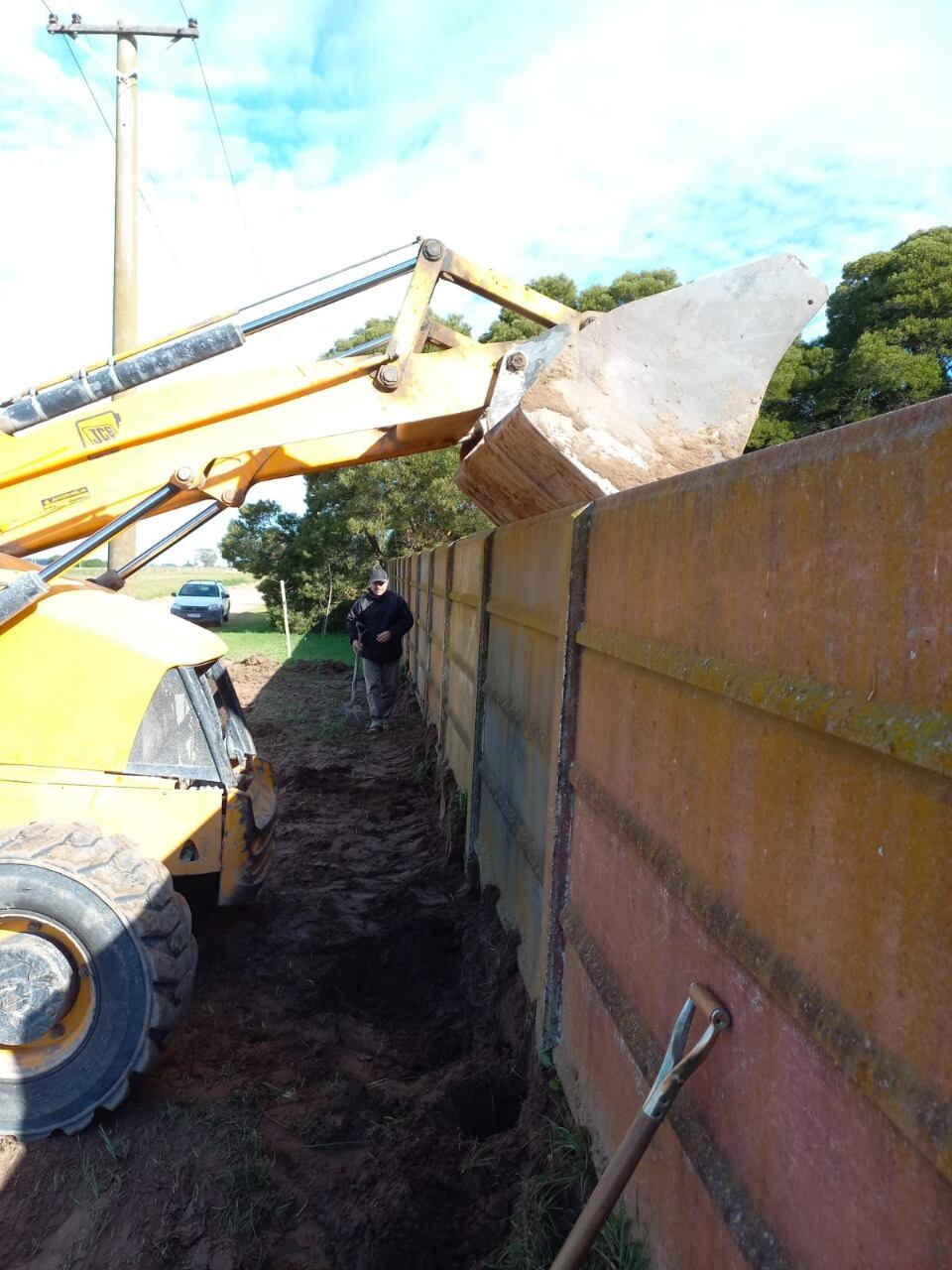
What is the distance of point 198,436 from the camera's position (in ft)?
13.6

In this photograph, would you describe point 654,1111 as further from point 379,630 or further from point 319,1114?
point 379,630

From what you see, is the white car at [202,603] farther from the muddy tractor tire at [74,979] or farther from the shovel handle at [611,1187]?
the shovel handle at [611,1187]

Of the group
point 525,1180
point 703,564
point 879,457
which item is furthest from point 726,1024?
point 525,1180

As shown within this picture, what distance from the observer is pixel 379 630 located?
33.1ft

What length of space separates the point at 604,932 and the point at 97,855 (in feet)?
6.66

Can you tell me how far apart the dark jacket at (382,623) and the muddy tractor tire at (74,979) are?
680 cm

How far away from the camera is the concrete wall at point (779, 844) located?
46.9 inches

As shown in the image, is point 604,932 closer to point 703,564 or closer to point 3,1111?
point 703,564

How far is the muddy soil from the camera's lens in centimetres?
275

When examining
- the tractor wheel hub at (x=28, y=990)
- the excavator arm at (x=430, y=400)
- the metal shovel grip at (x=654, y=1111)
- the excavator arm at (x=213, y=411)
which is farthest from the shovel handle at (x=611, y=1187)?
the excavator arm at (x=213, y=411)

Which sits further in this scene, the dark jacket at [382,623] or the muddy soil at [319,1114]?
the dark jacket at [382,623]

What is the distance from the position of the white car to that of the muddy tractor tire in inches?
992

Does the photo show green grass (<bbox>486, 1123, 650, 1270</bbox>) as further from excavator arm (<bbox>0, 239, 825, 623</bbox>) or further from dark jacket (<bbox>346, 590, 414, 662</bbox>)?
dark jacket (<bbox>346, 590, 414, 662</bbox>)

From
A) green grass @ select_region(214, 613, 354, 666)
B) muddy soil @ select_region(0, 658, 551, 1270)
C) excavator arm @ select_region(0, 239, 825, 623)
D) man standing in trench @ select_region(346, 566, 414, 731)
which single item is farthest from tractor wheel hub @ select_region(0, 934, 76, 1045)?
green grass @ select_region(214, 613, 354, 666)
